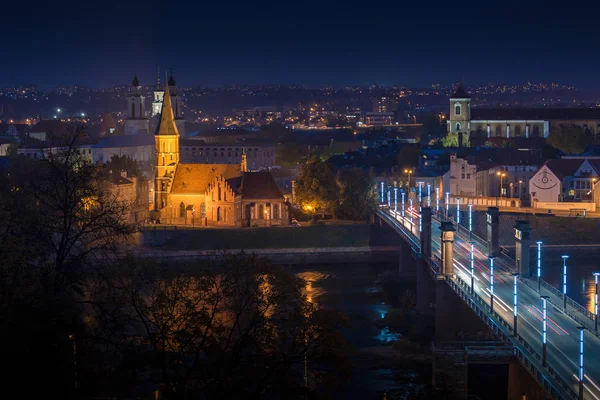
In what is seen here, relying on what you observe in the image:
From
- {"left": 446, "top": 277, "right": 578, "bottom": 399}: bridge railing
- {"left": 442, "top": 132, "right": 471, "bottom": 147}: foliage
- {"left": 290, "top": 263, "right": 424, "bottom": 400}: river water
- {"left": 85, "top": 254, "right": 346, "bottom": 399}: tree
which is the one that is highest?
{"left": 442, "top": 132, "right": 471, "bottom": 147}: foliage

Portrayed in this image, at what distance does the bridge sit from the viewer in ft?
61.6

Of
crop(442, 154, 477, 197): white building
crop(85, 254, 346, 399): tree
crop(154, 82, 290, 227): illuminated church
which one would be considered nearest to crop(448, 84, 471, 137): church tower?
crop(442, 154, 477, 197): white building

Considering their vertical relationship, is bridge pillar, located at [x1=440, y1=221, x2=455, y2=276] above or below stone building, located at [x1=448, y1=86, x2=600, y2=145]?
below

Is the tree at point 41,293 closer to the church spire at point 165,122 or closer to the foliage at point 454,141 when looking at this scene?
the church spire at point 165,122

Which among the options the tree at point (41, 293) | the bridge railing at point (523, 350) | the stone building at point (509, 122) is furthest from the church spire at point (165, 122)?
the stone building at point (509, 122)

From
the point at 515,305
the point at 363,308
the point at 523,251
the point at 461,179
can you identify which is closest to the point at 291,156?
the point at 461,179

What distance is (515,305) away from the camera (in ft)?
71.6

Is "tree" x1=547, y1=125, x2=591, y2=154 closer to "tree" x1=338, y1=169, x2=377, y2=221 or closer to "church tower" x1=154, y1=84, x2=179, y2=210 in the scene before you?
"tree" x1=338, y1=169, x2=377, y2=221

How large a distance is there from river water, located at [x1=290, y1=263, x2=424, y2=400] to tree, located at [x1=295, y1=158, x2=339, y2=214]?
600 centimetres

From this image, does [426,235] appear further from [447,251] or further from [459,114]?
[459,114]

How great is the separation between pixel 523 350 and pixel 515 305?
6.28 ft

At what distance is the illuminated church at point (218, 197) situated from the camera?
49094mm

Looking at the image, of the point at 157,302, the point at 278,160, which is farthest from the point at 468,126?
the point at 157,302

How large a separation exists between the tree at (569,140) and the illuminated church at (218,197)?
31289mm
